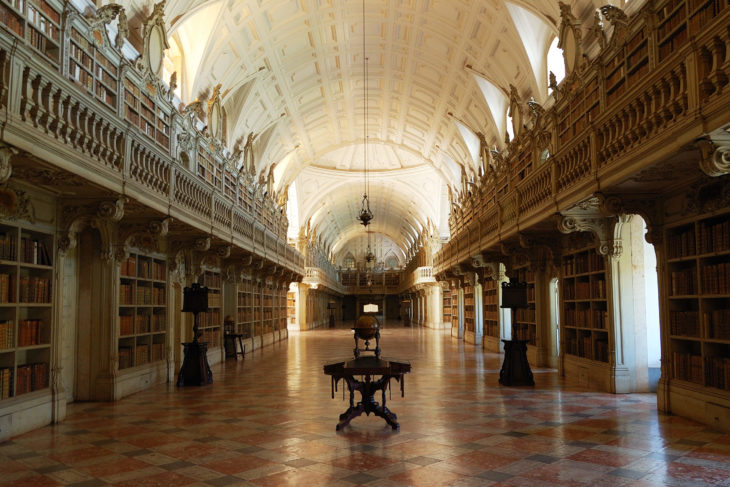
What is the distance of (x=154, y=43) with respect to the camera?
11.3m

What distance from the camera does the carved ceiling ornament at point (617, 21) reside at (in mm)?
8094

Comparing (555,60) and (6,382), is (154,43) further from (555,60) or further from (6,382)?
(555,60)

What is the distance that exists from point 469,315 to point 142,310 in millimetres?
15141

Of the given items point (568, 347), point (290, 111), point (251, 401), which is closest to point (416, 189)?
point (290, 111)

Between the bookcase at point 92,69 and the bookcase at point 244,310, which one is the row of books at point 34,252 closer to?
the bookcase at point 92,69

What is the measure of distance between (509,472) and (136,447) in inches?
160

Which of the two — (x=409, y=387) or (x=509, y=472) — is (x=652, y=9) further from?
(x=409, y=387)

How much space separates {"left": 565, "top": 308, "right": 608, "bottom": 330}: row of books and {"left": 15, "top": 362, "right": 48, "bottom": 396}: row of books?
29.9 ft

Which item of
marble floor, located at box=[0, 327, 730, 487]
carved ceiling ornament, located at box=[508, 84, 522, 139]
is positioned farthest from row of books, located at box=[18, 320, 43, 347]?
carved ceiling ornament, located at box=[508, 84, 522, 139]

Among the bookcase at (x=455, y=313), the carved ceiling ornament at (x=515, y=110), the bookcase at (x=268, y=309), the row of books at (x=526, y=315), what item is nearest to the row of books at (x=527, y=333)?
the row of books at (x=526, y=315)

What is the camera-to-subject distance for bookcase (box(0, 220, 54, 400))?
23.2ft

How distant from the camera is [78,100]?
6.32m

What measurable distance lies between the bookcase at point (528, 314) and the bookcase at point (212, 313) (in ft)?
27.0

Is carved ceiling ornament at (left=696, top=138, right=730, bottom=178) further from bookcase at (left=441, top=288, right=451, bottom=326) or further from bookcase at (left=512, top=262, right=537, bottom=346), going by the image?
bookcase at (left=441, top=288, right=451, bottom=326)
